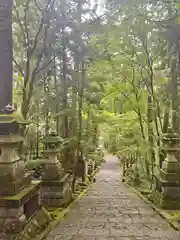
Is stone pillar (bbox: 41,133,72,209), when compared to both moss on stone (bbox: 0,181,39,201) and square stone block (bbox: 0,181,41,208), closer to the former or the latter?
moss on stone (bbox: 0,181,39,201)

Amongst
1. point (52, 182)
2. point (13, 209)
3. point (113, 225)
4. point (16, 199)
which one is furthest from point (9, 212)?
point (52, 182)

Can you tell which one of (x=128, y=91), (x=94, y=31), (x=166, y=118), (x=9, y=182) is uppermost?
(x=94, y=31)

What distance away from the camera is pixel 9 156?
4551 millimetres

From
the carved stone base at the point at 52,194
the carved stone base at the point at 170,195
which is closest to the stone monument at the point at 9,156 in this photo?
the carved stone base at the point at 52,194

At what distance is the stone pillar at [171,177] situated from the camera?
24.8ft

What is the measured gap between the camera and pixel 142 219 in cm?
643

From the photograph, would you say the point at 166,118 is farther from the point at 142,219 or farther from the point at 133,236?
the point at 133,236

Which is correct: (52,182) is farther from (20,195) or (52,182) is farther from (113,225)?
(20,195)

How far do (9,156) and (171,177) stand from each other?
15.0 feet

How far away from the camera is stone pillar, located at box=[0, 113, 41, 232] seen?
4383 millimetres

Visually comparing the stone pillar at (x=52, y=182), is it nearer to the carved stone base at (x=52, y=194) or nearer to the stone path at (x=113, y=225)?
the carved stone base at (x=52, y=194)

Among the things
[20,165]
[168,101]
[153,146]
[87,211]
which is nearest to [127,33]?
[168,101]

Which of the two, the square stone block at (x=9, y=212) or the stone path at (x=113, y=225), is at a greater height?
the square stone block at (x=9, y=212)

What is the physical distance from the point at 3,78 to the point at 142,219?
4111 millimetres
